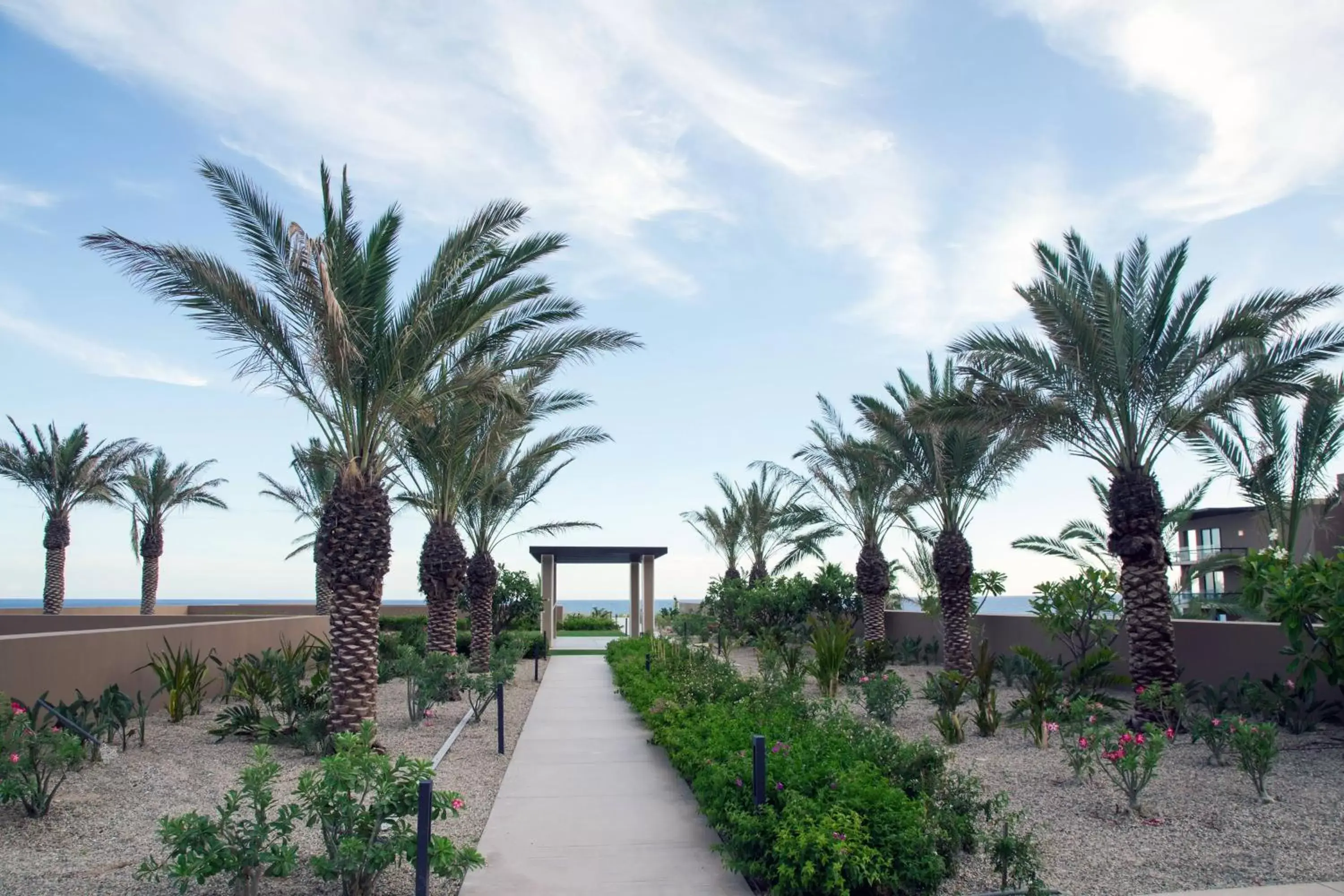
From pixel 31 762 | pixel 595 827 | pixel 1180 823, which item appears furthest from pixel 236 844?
pixel 1180 823

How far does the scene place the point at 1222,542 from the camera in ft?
120

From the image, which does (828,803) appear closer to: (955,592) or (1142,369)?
(1142,369)

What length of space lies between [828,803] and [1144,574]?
25.7 ft

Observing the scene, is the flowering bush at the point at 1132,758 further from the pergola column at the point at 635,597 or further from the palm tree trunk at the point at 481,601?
the pergola column at the point at 635,597

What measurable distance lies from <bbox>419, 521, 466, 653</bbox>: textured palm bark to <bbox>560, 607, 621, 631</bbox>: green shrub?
788 inches

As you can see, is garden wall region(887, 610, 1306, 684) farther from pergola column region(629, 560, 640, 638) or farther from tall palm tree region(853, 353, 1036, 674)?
pergola column region(629, 560, 640, 638)

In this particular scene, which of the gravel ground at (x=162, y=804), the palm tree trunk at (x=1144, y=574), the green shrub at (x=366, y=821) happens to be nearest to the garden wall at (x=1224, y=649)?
the palm tree trunk at (x=1144, y=574)

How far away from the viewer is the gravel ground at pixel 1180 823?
231 inches

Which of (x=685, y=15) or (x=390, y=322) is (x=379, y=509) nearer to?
(x=390, y=322)

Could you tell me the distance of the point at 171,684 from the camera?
12180 millimetres

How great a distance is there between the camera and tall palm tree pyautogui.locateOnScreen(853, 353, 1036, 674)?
17.6m

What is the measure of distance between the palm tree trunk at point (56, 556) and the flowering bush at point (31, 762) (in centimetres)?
2372

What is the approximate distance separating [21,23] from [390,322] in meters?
4.83

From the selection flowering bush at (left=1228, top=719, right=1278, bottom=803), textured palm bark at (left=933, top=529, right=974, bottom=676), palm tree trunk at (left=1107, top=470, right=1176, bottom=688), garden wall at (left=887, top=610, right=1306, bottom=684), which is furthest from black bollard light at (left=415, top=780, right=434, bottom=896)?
textured palm bark at (left=933, top=529, right=974, bottom=676)
